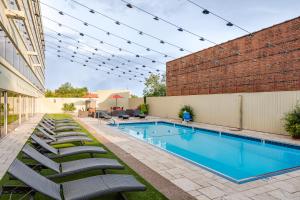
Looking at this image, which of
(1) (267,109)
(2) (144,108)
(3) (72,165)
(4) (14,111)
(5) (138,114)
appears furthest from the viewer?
(2) (144,108)

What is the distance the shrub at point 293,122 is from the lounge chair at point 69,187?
8914 mm

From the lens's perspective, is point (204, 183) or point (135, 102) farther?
point (135, 102)

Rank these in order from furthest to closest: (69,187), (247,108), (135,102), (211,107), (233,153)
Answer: (135,102) < (211,107) < (247,108) < (233,153) < (69,187)

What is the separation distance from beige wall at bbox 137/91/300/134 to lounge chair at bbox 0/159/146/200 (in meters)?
10.2

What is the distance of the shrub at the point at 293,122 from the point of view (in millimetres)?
10016

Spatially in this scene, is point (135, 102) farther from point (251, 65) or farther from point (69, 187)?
point (69, 187)

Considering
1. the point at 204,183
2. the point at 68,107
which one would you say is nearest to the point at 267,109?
the point at 204,183

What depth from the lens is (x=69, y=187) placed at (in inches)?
141

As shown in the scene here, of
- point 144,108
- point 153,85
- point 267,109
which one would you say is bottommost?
point 144,108

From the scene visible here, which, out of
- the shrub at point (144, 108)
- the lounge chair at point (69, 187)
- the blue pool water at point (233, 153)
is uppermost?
the shrub at point (144, 108)

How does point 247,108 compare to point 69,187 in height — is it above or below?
above

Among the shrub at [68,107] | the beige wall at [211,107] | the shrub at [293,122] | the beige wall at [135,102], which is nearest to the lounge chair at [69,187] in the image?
the shrub at [293,122]

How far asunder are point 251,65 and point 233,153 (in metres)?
10.4

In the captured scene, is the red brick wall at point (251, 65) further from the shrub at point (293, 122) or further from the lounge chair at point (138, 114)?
the lounge chair at point (138, 114)
